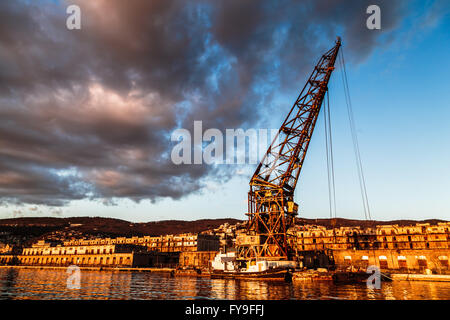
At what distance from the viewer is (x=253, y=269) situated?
4828cm

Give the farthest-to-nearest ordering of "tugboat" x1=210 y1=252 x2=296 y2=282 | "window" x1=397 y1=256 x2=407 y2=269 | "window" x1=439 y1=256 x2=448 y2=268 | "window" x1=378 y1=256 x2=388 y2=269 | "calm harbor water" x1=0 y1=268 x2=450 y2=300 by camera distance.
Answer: "window" x1=378 y1=256 x2=388 y2=269
"window" x1=397 y1=256 x2=407 y2=269
"window" x1=439 y1=256 x2=448 y2=268
"tugboat" x1=210 y1=252 x2=296 y2=282
"calm harbor water" x1=0 y1=268 x2=450 y2=300

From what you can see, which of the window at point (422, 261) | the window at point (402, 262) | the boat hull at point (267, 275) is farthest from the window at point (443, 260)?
the boat hull at point (267, 275)

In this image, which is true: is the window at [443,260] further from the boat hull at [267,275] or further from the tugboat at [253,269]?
the boat hull at [267,275]

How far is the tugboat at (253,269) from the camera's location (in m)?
44.8

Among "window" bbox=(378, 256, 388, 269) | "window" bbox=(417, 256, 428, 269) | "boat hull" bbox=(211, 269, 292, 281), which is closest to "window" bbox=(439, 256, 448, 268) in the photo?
"window" bbox=(417, 256, 428, 269)

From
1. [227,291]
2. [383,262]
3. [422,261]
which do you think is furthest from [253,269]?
[422,261]

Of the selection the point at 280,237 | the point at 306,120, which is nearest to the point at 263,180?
the point at 280,237

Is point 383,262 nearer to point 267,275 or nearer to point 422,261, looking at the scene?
point 422,261

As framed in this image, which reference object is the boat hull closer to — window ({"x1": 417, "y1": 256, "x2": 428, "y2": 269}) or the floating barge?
the floating barge

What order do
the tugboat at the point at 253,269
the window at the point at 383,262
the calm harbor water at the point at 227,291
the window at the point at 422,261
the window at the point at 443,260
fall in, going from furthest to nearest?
the window at the point at 383,262, the window at the point at 422,261, the window at the point at 443,260, the tugboat at the point at 253,269, the calm harbor water at the point at 227,291

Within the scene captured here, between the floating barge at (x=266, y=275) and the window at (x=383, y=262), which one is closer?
the floating barge at (x=266, y=275)

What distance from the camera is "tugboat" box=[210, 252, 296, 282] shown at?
4475 centimetres
